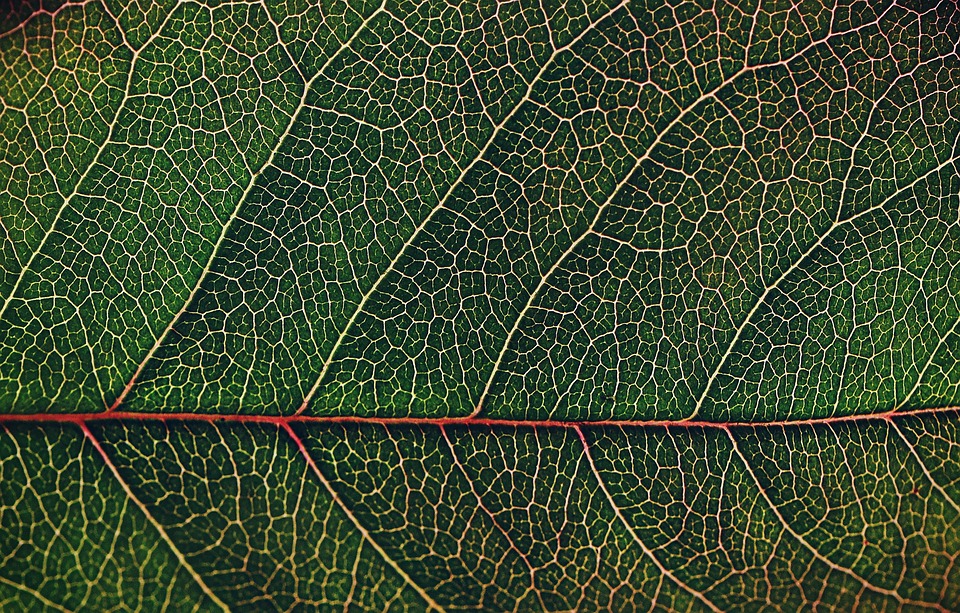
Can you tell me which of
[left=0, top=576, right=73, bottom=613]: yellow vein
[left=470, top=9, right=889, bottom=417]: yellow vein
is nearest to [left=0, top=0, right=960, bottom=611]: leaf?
[left=470, top=9, right=889, bottom=417]: yellow vein

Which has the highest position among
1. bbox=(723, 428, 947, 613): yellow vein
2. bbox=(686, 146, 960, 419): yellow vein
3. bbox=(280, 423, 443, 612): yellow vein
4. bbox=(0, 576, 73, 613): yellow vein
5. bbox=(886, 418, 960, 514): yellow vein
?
bbox=(686, 146, 960, 419): yellow vein

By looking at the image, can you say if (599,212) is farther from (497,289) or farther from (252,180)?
(252,180)

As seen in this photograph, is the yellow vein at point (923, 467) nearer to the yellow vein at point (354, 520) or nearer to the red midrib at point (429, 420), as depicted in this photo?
the red midrib at point (429, 420)

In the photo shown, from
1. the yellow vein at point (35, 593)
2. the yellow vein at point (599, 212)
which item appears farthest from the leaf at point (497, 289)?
the yellow vein at point (35, 593)

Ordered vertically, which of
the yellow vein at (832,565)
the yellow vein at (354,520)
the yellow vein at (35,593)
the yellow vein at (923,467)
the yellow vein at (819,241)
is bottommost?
the yellow vein at (35,593)

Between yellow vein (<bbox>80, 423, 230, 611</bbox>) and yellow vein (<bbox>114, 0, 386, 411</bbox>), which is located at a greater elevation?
yellow vein (<bbox>114, 0, 386, 411</bbox>)

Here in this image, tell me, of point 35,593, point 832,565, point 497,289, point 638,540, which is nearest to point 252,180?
point 497,289

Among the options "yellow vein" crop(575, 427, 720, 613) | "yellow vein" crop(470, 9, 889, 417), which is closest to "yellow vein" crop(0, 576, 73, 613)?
"yellow vein" crop(470, 9, 889, 417)

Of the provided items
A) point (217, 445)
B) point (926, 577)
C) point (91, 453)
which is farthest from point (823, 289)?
point (91, 453)

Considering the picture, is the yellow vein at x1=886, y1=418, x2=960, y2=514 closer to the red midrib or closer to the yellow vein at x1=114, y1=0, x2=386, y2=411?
the red midrib
